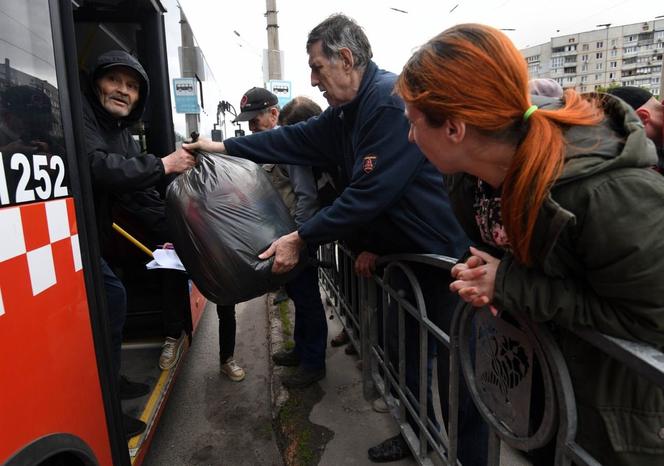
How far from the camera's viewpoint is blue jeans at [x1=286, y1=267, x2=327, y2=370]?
2896 millimetres

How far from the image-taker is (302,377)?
288cm

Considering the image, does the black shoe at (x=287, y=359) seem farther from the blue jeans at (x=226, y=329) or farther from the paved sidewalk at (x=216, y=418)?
Answer: the blue jeans at (x=226, y=329)

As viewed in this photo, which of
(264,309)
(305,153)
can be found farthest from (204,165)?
(264,309)

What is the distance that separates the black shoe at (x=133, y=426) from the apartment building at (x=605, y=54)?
275ft

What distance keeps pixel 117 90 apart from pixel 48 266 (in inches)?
54.7

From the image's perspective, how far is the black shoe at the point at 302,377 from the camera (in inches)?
112

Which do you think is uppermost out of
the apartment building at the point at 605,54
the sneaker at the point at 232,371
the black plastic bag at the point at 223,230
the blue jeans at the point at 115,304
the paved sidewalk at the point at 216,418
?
the apartment building at the point at 605,54

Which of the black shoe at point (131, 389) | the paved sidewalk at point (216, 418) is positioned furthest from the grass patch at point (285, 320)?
the black shoe at point (131, 389)

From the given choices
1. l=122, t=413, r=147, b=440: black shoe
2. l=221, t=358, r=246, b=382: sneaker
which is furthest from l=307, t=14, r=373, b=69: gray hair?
l=221, t=358, r=246, b=382: sneaker

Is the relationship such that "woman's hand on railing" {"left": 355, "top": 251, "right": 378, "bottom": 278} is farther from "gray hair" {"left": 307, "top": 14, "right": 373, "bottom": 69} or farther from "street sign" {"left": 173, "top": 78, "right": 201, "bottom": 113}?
"street sign" {"left": 173, "top": 78, "right": 201, "bottom": 113}

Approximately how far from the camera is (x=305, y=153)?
2.56m

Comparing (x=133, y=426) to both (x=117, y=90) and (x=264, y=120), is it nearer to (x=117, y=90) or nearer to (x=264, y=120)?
(x=117, y=90)

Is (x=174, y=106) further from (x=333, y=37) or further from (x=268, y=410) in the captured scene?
(x=268, y=410)

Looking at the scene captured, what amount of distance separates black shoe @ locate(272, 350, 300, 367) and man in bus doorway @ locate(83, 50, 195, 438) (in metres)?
0.90
